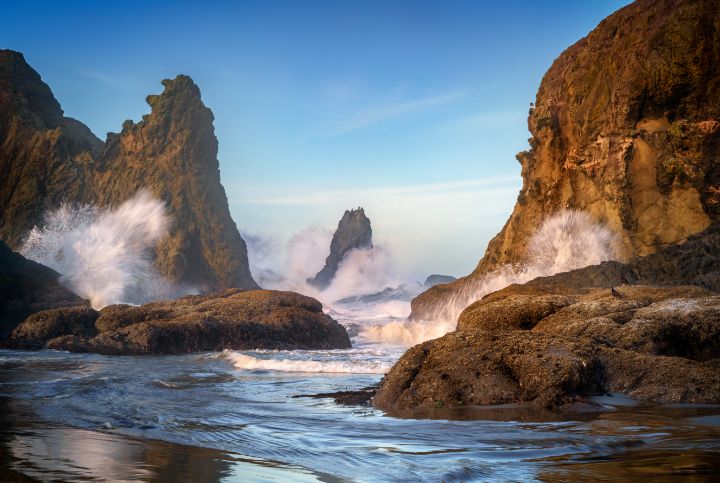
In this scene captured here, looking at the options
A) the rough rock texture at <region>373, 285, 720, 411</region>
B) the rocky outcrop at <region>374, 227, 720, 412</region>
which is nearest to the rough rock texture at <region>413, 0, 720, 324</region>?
the rocky outcrop at <region>374, 227, 720, 412</region>

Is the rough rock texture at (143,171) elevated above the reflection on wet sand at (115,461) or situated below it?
above

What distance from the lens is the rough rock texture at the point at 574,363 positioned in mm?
7648

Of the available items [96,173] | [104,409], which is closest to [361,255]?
[96,173]

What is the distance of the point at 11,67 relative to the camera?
57.2 m

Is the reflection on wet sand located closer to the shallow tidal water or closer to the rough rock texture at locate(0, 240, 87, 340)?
the shallow tidal water

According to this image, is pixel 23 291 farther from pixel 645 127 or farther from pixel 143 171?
pixel 143 171

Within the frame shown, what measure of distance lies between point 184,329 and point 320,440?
49.5ft

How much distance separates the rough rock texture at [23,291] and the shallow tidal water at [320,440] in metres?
17.4

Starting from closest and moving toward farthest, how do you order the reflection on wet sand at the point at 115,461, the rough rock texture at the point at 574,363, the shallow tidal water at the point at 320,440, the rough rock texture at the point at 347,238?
1. the reflection on wet sand at the point at 115,461
2. the shallow tidal water at the point at 320,440
3. the rough rock texture at the point at 574,363
4. the rough rock texture at the point at 347,238

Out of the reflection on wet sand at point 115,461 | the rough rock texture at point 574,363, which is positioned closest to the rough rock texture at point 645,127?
the rough rock texture at point 574,363

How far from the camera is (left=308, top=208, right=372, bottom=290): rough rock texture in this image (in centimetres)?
7475

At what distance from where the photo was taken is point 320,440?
616 centimetres

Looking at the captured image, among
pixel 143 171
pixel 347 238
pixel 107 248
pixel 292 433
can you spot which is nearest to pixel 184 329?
pixel 292 433

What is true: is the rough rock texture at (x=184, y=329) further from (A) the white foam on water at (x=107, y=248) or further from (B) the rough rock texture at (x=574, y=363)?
(A) the white foam on water at (x=107, y=248)
